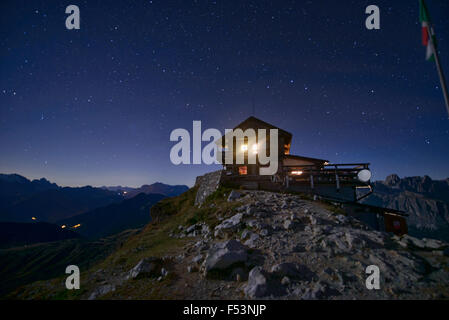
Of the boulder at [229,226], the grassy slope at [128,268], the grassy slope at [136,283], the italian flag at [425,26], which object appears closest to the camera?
the grassy slope at [136,283]

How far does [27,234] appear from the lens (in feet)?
621

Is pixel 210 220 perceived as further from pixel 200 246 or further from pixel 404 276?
pixel 404 276

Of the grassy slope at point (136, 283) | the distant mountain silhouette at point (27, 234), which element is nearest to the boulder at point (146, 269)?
the grassy slope at point (136, 283)

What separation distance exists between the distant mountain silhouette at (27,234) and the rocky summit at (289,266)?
261 meters

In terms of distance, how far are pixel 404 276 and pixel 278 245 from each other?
12.7 ft

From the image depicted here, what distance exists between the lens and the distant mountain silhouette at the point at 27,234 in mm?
180500

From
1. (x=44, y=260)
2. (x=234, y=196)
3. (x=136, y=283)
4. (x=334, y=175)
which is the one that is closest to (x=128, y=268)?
(x=136, y=283)

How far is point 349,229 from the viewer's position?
328 inches

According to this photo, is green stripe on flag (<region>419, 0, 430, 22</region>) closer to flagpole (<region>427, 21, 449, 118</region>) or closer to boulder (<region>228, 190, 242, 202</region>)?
flagpole (<region>427, 21, 449, 118</region>)

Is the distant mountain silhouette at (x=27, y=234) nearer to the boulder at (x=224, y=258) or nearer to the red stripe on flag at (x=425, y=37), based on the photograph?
the boulder at (x=224, y=258)

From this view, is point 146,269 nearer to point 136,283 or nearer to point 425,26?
point 136,283

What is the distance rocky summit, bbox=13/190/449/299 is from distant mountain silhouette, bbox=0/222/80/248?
261 m

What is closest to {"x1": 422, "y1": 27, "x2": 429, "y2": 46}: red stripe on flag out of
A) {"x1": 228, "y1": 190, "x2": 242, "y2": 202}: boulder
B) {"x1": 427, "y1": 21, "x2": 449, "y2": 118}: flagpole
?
{"x1": 427, "y1": 21, "x2": 449, "y2": 118}: flagpole
